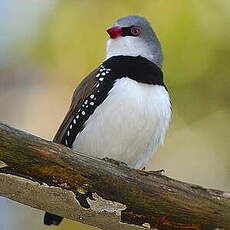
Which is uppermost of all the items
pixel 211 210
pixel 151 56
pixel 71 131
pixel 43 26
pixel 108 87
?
pixel 43 26

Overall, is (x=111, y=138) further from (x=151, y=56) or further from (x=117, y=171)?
(x=117, y=171)

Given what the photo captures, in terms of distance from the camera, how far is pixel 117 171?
9.41 feet

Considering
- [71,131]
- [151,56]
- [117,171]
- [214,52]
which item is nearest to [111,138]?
[71,131]

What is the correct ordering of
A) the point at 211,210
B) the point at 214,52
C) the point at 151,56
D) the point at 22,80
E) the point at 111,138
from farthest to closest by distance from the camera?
1. the point at 22,80
2. the point at 214,52
3. the point at 151,56
4. the point at 111,138
5. the point at 211,210

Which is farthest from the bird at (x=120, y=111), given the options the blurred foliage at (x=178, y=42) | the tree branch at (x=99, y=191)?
the blurred foliage at (x=178, y=42)

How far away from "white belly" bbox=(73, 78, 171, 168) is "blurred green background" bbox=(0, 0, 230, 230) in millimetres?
1109

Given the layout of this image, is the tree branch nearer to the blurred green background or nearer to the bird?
the bird

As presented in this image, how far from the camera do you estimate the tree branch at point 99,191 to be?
277 cm

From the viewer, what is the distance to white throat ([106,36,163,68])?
153 inches

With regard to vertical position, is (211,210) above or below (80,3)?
below

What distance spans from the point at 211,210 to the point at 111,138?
0.91 m

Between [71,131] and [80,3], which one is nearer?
[71,131]

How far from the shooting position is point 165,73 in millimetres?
4777

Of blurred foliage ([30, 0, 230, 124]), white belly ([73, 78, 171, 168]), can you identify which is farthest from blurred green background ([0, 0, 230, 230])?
white belly ([73, 78, 171, 168])
